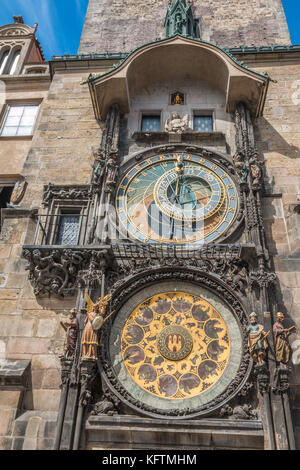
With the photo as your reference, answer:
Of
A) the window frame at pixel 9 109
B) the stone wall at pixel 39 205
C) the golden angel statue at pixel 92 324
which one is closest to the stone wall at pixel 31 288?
the stone wall at pixel 39 205

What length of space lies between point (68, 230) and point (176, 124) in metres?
3.65

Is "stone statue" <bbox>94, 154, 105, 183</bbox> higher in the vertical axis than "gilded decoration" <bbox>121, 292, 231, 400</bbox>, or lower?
higher

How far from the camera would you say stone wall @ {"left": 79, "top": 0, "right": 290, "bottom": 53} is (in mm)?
13962

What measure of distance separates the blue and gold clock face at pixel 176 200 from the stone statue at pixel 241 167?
0.28 metres

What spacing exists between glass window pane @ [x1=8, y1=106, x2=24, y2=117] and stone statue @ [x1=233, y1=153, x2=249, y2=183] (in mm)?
6208

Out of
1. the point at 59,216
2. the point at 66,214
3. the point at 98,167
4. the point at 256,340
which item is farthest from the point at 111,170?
the point at 256,340

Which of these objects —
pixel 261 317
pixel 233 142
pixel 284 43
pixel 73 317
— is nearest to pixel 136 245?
pixel 73 317

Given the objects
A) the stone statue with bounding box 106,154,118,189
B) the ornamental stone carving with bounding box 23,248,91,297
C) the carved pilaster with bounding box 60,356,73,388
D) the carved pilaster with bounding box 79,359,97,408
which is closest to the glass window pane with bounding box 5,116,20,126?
the stone statue with bounding box 106,154,118,189

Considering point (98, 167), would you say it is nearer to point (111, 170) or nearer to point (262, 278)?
point (111, 170)

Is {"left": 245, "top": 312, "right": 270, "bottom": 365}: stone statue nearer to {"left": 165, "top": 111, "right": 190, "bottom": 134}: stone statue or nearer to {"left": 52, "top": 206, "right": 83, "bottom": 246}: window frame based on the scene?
{"left": 52, "top": 206, "right": 83, "bottom": 246}: window frame

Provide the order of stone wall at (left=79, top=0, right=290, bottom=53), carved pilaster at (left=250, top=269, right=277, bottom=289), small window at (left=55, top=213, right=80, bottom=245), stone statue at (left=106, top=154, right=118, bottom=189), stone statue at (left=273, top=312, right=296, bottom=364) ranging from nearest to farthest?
stone statue at (left=273, top=312, right=296, bottom=364), carved pilaster at (left=250, top=269, right=277, bottom=289), small window at (left=55, top=213, right=80, bottom=245), stone statue at (left=106, top=154, right=118, bottom=189), stone wall at (left=79, top=0, right=290, bottom=53)

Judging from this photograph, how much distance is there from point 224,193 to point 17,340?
16.4ft

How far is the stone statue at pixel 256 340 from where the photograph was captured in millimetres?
7258

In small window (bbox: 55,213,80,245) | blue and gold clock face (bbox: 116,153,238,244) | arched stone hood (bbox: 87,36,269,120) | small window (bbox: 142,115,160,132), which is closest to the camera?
blue and gold clock face (bbox: 116,153,238,244)
